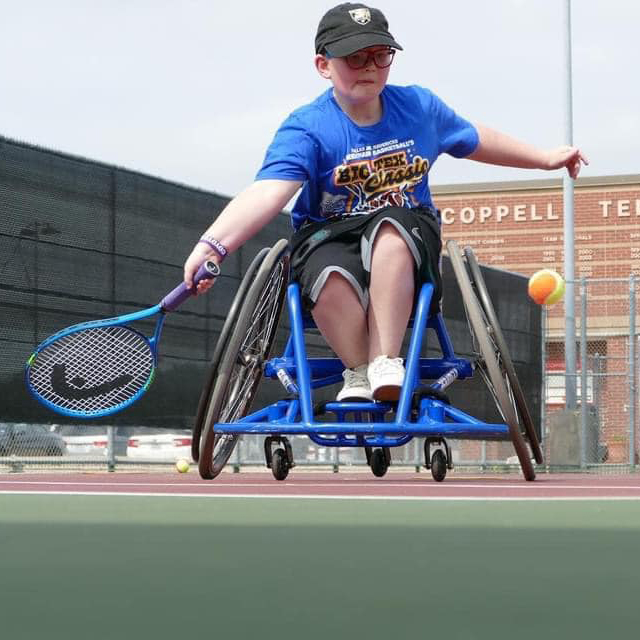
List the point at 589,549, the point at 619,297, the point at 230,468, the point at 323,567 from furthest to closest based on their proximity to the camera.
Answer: the point at 619,297 → the point at 230,468 → the point at 589,549 → the point at 323,567

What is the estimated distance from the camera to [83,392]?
4.82m

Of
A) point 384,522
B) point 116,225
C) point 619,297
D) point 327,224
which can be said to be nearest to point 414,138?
point 327,224

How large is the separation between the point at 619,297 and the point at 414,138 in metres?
15.2

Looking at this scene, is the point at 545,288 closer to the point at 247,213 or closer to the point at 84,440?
the point at 84,440

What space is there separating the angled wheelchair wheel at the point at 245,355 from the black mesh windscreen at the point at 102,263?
4.02m

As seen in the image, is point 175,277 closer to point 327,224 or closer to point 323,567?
point 327,224

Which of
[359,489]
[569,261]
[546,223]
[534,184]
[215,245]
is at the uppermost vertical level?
[534,184]

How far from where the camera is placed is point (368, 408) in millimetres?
4289

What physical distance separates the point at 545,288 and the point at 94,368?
7836 millimetres

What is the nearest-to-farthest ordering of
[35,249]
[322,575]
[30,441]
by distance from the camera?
[322,575]
[35,249]
[30,441]

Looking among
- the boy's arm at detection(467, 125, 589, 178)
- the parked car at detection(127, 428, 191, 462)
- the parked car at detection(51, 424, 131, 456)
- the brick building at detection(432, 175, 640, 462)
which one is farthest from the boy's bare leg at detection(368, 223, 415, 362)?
the brick building at detection(432, 175, 640, 462)

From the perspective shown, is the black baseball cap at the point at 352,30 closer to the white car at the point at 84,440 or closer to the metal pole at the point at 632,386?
the white car at the point at 84,440

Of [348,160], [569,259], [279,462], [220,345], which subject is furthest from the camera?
[569,259]

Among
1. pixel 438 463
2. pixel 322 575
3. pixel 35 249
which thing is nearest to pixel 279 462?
pixel 438 463
